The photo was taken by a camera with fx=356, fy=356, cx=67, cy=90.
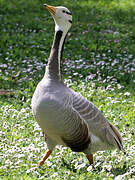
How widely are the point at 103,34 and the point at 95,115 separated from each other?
340 inches

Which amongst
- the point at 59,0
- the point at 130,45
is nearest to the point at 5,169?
the point at 130,45

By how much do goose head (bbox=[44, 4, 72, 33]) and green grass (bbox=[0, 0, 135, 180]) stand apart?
5.41ft

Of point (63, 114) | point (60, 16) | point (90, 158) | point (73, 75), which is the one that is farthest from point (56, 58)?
point (73, 75)

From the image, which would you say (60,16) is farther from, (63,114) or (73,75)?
(73,75)

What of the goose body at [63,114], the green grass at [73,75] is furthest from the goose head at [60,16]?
the green grass at [73,75]

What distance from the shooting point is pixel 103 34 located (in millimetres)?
12922

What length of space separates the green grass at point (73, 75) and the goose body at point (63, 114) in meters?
0.26

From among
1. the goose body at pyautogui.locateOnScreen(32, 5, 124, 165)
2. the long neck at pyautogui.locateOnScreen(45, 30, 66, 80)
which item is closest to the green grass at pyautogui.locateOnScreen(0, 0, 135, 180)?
the goose body at pyautogui.locateOnScreen(32, 5, 124, 165)

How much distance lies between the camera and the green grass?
4648mm

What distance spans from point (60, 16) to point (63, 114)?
123 centimetres

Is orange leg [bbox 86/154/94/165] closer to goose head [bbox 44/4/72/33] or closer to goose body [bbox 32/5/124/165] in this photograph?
goose body [bbox 32/5/124/165]

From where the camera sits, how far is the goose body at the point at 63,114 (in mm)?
4219

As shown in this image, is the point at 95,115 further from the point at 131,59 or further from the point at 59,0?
the point at 59,0

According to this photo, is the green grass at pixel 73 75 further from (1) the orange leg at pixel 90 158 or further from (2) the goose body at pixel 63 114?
(2) the goose body at pixel 63 114
